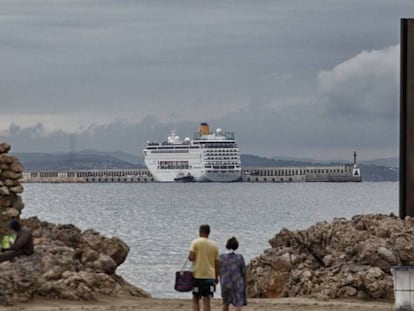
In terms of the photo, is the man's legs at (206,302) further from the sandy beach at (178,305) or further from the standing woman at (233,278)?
the sandy beach at (178,305)

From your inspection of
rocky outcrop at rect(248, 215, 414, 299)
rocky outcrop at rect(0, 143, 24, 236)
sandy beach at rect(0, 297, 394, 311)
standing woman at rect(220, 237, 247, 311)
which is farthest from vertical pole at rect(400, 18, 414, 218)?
standing woman at rect(220, 237, 247, 311)

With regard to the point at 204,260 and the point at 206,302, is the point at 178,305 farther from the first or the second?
the point at 204,260

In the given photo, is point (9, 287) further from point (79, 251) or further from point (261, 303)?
point (261, 303)

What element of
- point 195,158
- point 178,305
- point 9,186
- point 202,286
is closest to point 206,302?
point 202,286

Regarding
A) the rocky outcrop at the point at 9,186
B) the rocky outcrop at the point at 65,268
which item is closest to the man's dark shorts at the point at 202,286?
the rocky outcrop at the point at 65,268

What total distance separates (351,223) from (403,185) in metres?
2.04

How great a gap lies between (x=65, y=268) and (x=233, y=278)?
409 centimetres

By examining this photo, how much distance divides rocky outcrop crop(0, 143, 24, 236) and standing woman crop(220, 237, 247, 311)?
5.95 metres

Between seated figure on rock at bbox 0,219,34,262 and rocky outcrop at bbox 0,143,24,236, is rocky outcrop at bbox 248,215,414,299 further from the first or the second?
seated figure on rock at bbox 0,219,34,262

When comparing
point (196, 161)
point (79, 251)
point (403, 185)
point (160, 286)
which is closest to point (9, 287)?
point (79, 251)

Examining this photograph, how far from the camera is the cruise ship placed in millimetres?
190250

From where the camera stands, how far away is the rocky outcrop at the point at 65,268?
2000 centimetres

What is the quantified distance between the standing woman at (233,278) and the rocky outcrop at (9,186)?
5953 millimetres

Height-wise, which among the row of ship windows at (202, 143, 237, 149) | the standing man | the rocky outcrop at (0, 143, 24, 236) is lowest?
the standing man
